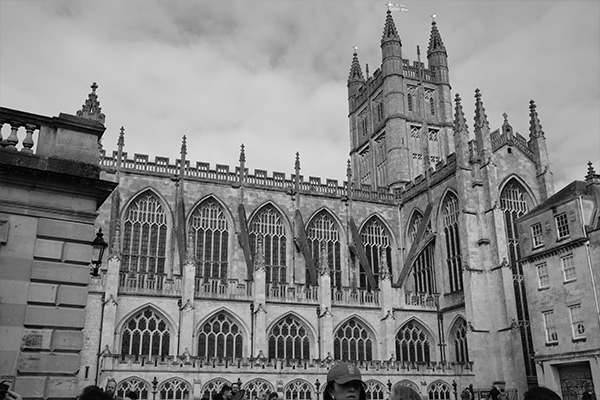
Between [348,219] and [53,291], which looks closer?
[53,291]

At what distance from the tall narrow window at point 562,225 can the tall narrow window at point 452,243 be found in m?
7.97

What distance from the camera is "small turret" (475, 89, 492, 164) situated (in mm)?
35375

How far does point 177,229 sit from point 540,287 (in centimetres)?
1951

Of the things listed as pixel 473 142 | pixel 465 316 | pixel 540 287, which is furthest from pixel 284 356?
pixel 473 142

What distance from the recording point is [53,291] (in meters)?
10.3

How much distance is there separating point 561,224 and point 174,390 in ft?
62.5

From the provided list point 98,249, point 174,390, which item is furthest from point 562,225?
point 98,249

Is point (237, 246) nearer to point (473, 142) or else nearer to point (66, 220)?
point (473, 142)

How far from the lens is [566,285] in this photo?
27.1m

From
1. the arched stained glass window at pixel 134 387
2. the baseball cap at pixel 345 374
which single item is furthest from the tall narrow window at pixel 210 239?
the baseball cap at pixel 345 374

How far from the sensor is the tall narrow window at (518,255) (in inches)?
1260

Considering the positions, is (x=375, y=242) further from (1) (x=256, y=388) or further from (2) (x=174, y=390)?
(2) (x=174, y=390)

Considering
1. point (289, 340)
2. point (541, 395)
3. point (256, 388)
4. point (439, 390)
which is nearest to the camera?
point (541, 395)

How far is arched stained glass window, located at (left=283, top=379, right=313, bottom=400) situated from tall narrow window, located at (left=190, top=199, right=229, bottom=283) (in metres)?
8.86
